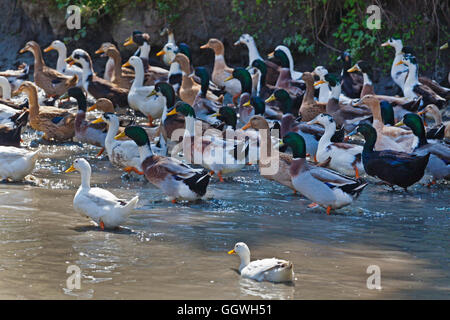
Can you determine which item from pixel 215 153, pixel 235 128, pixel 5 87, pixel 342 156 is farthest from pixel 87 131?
pixel 342 156

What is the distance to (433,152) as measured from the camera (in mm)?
9633

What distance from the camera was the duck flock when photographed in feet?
26.6

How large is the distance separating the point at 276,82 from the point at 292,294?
32.2 feet

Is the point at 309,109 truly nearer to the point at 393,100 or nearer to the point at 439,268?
the point at 393,100

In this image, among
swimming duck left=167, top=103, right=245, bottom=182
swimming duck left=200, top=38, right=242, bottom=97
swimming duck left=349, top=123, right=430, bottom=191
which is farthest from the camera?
swimming duck left=200, top=38, right=242, bottom=97

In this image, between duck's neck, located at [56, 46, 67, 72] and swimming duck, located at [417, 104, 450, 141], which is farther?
duck's neck, located at [56, 46, 67, 72]

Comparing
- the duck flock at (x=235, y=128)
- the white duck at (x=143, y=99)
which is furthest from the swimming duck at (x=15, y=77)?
the white duck at (x=143, y=99)

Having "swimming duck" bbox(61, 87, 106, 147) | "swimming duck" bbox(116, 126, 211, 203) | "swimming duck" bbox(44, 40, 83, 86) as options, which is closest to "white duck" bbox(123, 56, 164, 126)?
"swimming duck" bbox(61, 87, 106, 147)

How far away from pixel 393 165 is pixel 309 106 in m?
3.58

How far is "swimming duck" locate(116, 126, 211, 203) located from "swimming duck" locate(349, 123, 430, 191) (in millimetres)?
2193

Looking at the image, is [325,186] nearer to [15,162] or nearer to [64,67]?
[15,162]

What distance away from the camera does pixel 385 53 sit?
15.1 metres

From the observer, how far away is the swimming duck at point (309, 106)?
40.2ft

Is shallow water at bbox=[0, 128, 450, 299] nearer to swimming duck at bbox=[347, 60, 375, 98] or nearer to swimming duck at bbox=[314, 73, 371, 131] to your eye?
swimming duck at bbox=[314, 73, 371, 131]
